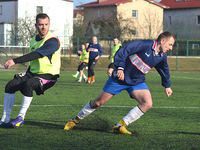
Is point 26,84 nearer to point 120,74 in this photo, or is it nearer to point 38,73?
point 38,73

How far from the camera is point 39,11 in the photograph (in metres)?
58.9

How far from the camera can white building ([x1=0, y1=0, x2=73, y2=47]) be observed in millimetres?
56250

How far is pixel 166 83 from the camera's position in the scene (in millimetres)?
7129

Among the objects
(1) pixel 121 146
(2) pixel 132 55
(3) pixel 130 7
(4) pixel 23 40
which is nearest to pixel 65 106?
(2) pixel 132 55

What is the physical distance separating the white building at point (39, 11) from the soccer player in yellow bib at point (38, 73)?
46.7 metres

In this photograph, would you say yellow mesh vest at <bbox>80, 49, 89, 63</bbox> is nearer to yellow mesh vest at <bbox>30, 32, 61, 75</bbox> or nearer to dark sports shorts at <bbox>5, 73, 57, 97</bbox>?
yellow mesh vest at <bbox>30, 32, 61, 75</bbox>

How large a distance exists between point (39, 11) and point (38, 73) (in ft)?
174

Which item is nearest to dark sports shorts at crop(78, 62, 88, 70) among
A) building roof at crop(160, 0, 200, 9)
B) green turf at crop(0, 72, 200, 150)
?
green turf at crop(0, 72, 200, 150)

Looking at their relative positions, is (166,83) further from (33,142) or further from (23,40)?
(23,40)

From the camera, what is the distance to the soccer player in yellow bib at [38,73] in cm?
680

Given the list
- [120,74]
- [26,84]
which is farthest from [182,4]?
[120,74]

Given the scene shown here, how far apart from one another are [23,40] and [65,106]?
28819mm

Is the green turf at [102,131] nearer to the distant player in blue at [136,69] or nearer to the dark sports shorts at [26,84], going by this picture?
the distant player in blue at [136,69]

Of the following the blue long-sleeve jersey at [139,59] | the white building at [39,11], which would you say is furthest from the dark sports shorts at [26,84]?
the white building at [39,11]
